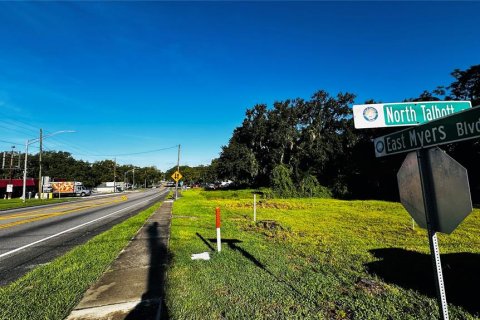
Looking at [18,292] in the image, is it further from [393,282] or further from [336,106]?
[336,106]

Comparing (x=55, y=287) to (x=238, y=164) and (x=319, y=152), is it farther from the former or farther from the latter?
(x=238, y=164)

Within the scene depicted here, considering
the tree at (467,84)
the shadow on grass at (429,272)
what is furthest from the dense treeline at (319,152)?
the shadow on grass at (429,272)

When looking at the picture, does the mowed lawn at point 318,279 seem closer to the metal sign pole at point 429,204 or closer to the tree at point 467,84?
the metal sign pole at point 429,204

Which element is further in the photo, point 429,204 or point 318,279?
point 318,279

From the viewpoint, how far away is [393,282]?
5.16m

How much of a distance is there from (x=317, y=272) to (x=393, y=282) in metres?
1.36

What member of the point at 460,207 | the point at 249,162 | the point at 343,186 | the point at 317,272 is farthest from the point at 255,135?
the point at 460,207

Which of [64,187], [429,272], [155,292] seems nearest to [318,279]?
[429,272]

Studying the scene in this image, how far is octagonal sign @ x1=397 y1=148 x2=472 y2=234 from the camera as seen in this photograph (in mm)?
2264

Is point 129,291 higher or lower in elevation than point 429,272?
higher

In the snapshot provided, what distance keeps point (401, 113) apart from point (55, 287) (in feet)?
20.1

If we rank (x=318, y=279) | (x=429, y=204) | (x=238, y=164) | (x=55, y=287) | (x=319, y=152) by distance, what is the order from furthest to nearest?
(x=238, y=164) → (x=319, y=152) → (x=318, y=279) → (x=55, y=287) → (x=429, y=204)

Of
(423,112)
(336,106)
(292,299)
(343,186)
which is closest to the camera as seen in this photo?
(423,112)

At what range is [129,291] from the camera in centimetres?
470
